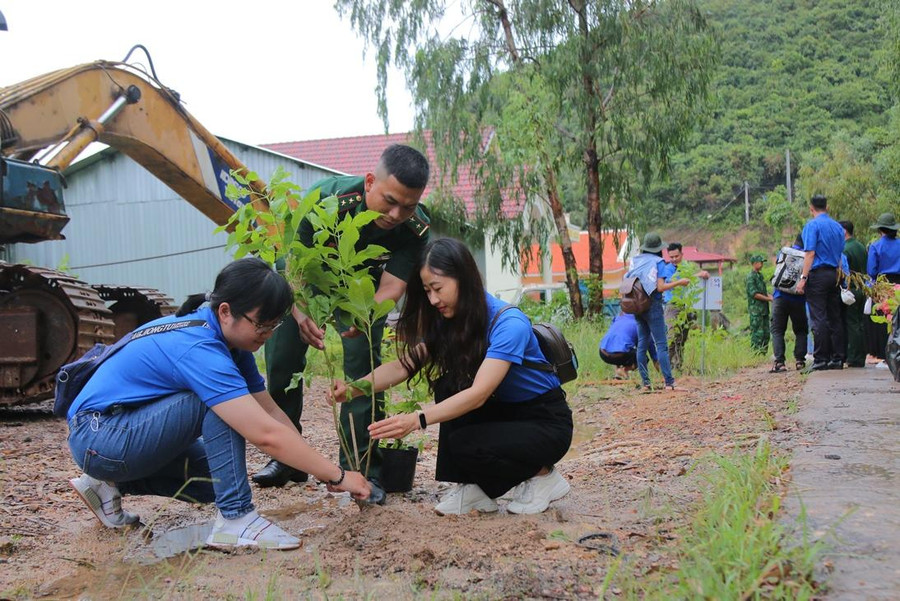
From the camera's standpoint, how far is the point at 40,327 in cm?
763

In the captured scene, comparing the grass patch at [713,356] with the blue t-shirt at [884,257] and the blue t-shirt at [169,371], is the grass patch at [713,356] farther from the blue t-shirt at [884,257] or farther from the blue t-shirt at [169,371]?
the blue t-shirt at [169,371]

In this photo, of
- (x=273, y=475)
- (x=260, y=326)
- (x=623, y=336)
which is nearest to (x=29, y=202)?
(x=273, y=475)

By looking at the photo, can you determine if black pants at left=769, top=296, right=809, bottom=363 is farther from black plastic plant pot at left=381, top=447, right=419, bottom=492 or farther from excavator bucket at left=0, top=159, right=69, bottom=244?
excavator bucket at left=0, top=159, right=69, bottom=244

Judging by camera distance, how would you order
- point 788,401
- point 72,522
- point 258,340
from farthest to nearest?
point 788,401
point 72,522
point 258,340

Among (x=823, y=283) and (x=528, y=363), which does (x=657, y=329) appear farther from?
(x=528, y=363)

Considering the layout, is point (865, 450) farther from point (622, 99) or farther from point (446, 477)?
point (622, 99)

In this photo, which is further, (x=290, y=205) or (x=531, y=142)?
(x=531, y=142)

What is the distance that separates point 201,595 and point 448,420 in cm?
122

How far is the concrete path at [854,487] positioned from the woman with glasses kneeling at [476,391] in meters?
0.97

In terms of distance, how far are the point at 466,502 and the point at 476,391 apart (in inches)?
22.5

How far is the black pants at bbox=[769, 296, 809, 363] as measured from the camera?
346 inches

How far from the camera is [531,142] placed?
1555cm

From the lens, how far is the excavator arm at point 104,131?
23.2 feet

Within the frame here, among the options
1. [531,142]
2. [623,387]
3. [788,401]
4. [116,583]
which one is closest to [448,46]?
[531,142]
